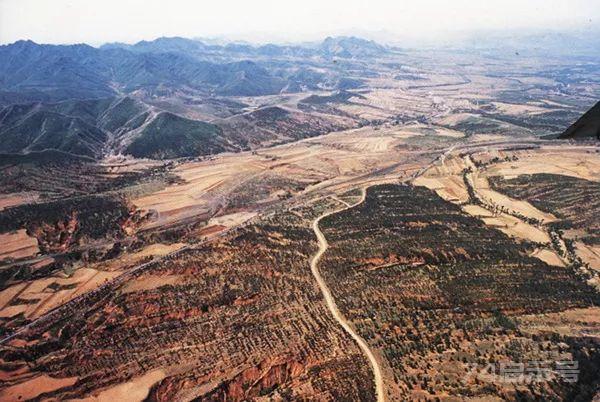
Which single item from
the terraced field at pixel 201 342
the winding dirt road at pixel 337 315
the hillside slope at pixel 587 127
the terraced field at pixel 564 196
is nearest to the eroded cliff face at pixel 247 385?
the terraced field at pixel 201 342

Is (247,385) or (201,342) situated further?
(201,342)

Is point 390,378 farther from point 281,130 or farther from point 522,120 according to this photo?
point 522,120

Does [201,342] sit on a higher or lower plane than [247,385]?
higher

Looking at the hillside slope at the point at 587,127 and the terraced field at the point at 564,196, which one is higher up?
the hillside slope at the point at 587,127

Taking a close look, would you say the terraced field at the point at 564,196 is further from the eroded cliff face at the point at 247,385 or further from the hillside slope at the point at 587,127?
the hillside slope at the point at 587,127

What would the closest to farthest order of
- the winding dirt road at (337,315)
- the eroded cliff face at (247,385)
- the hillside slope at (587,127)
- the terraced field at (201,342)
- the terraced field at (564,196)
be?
the hillside slope at (587,127), the eroded cliff face at (247,385), the winding dirt road at (337,315), the terraced field at (201,342), the terraced field at (564,196)

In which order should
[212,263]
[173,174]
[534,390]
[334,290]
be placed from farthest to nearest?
1. [173,174]
2. [212,263]
3. [334,290]
4. [534,390]

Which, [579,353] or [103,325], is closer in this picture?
[579,353]

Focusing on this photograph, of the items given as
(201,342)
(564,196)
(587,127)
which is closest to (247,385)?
(201,342)

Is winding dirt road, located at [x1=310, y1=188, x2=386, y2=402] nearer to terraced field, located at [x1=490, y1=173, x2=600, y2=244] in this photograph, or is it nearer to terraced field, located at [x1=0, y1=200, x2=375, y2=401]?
terraced field, located at [x1=0, y1=200, x2=375, y2=401]

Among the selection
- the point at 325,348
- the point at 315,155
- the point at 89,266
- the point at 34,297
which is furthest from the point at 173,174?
the point at 325,348

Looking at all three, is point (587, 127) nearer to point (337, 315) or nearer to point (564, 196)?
point (337, 315)
